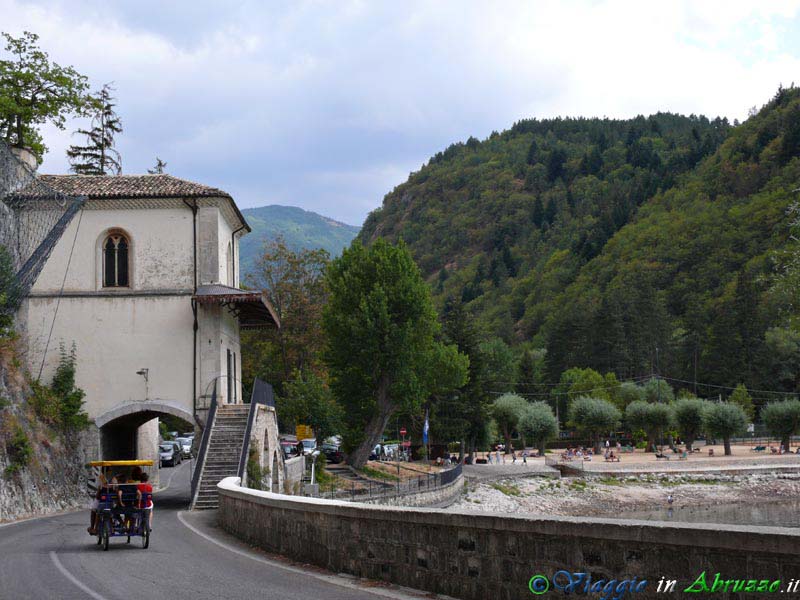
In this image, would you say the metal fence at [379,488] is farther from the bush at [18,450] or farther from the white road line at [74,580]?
the white road line at [74,580]

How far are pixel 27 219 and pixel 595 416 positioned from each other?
2780 inches

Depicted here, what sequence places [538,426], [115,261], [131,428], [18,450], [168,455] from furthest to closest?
[538,426] → [168,455] → [131,428] → [115,261] → [18,450]

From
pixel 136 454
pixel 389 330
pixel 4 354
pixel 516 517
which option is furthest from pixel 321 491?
pixel 516 517

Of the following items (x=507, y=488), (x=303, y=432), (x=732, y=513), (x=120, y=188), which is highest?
(x=120, y=188)

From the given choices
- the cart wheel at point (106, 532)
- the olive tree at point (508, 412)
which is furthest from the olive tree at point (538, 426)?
the cart wheel at point (106, 532)

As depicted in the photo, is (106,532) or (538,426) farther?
(538,426)

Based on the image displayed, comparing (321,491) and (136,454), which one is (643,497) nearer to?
(321,491)

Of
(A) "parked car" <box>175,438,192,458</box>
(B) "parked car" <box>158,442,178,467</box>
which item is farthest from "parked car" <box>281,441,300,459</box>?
(A) "parked car" <box>175,438,192,458</box>

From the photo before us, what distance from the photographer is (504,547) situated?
29.1ft

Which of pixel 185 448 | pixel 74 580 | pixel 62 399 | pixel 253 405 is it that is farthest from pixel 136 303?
pixel 185 448

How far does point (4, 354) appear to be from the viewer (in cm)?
2923

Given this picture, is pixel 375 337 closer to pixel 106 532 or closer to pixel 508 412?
pixel 106 532

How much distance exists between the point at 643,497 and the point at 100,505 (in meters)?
56.4

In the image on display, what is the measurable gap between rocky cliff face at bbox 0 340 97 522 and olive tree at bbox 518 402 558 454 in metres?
61.1
